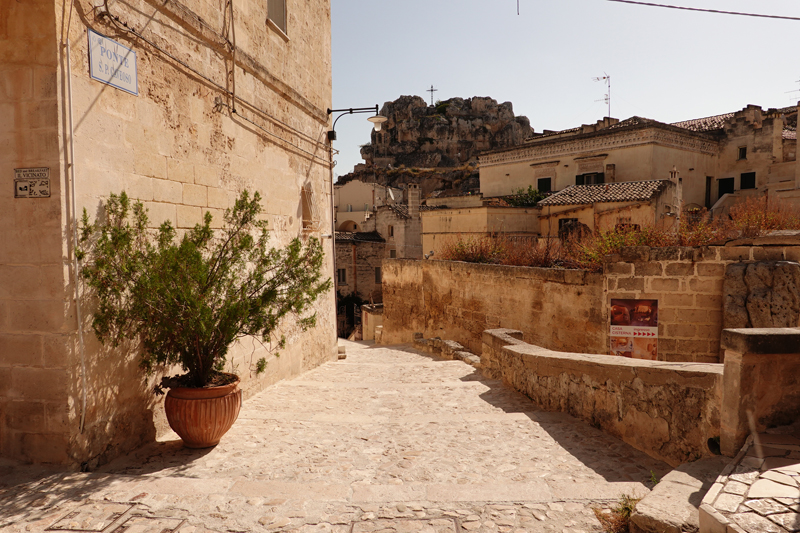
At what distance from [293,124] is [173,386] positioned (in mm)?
5296

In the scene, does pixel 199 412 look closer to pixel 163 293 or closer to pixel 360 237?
pixel 163 293

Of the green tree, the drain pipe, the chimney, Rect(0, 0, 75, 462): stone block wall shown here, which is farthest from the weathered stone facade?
the chimney

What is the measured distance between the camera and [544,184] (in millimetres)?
27094

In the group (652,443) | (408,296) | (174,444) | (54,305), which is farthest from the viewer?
(408,296)

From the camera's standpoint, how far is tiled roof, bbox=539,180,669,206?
701 inches

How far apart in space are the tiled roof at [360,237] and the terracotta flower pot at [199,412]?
2883 centimetres

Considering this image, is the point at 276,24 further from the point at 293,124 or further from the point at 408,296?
the point at 408,296

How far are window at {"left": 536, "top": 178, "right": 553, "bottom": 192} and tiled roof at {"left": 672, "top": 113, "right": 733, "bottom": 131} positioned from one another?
8.13 metres

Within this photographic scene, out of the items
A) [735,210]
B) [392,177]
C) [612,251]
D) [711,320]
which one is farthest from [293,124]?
[392,177]

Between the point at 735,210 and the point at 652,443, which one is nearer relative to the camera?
the point at 652,443

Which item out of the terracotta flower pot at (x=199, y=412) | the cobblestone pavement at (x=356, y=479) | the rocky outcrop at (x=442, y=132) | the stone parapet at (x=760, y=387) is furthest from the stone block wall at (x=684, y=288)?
the rocky outcrop at (x=442, y=132)

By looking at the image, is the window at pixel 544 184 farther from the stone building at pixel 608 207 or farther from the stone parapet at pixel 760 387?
the stone parapet at pixel 760 387

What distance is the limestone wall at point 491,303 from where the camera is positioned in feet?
29.5

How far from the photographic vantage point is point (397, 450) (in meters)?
4.29
